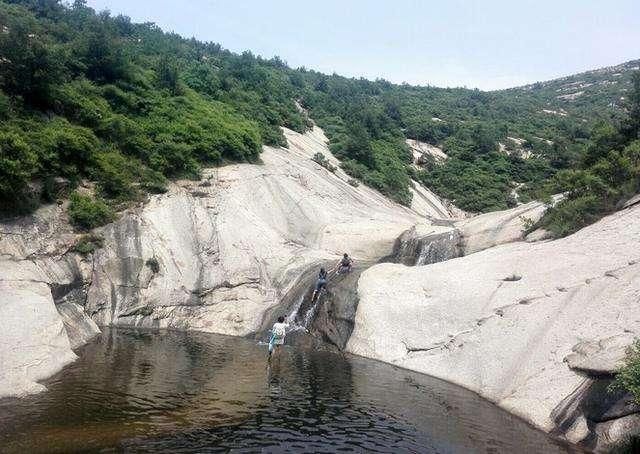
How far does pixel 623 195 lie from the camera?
2700cm

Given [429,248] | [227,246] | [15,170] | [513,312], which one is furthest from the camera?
[227,246]

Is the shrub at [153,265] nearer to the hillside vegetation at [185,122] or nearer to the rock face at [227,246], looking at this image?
the rock face at [227,246]

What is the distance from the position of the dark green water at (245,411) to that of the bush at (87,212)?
9.26m

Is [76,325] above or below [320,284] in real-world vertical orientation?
below

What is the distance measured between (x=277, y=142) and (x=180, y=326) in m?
23.9

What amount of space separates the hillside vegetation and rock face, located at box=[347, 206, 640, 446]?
30.4ft

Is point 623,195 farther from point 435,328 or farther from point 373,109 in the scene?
point 373,109

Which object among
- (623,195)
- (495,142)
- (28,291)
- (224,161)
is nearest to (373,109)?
(495,142)

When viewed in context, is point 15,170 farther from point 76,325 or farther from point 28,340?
point 28,340

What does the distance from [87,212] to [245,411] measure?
18.9 meters

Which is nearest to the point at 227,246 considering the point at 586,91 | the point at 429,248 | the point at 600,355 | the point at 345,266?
the point at 345,266

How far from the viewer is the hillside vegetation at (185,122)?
104 ft

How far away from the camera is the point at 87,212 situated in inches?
1191

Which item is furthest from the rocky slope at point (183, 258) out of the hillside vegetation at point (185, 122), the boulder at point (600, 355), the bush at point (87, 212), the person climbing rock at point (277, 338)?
the boulder at point (600, 355)
